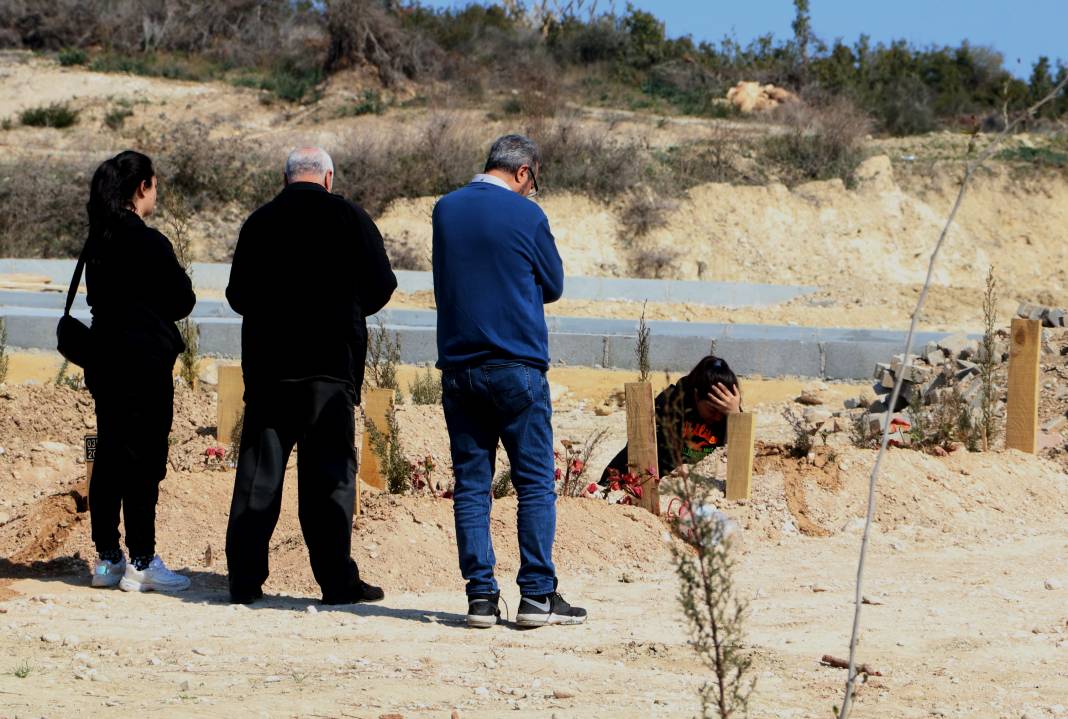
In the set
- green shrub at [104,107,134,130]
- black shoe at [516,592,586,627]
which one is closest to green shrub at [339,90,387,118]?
green shrub at [104,107,134,130]

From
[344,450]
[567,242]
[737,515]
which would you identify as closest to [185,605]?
[344,450]

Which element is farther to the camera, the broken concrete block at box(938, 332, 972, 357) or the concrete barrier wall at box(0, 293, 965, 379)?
the concrete barrier wall at box(0, 293, 965, 379)

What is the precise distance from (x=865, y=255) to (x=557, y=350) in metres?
13.0

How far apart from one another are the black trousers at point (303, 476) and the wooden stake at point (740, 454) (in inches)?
77.9

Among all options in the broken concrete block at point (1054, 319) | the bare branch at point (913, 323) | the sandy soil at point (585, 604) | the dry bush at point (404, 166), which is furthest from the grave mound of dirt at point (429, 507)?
the dry bush at point (404, 166)

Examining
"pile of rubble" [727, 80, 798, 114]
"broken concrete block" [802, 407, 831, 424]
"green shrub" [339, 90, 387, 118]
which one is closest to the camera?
"broken concrete block" [802, 407, 831, 424]

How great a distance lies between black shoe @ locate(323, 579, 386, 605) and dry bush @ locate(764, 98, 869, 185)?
22.1m

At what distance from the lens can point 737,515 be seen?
19.6 feet

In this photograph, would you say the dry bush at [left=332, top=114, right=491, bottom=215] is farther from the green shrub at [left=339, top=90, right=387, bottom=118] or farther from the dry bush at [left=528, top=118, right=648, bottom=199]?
the green shrub at [left=339, top=90, right=387, bottom=118]

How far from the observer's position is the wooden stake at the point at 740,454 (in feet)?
19.3

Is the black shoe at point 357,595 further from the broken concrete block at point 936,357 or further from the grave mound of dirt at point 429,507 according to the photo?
the broken concrete block at point 936,357

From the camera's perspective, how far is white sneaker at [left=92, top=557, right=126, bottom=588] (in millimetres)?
4758

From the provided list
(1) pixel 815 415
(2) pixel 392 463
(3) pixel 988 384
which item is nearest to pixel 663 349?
(1) pixel 815 415

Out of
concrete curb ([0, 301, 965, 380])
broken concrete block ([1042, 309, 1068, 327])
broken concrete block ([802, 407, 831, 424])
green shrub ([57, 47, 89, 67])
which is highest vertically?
green shrub ([57, 47, 89, 67])
